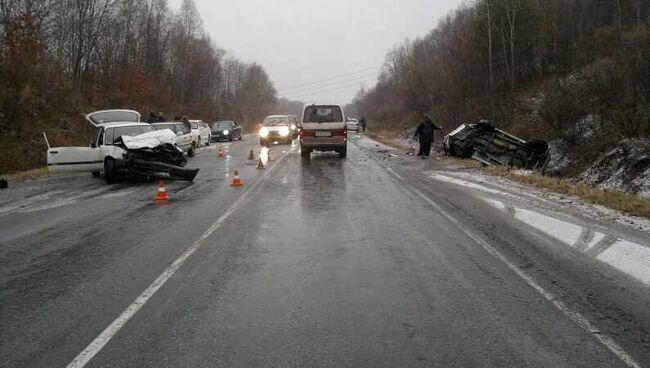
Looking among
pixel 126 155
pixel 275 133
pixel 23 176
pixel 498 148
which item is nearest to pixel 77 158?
pixel 126 155

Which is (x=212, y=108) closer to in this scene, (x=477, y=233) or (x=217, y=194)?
(x=217, y=194)

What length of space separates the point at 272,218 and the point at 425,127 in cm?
1392

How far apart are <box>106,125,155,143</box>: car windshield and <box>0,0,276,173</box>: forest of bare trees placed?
27.5 ft

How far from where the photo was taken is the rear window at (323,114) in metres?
21.2

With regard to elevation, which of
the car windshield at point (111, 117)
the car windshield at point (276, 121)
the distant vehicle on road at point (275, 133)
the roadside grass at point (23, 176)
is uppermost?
the car windshield at point (111, 117)

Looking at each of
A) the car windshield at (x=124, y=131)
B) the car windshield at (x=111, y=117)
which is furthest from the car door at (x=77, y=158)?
the car windshield at (x=111, y=117)

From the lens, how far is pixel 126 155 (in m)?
14.6

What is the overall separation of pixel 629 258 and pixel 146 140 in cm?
1227

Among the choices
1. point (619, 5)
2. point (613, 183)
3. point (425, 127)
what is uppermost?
point (619, 5)

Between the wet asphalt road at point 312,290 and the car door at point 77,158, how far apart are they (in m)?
5.75

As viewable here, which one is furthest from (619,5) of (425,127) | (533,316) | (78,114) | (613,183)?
(533,316)

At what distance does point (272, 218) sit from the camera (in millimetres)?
9055

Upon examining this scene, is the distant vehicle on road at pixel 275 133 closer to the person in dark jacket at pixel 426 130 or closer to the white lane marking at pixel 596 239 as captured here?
the person in dark jacket at pixel 426 130

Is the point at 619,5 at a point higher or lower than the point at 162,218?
higher
